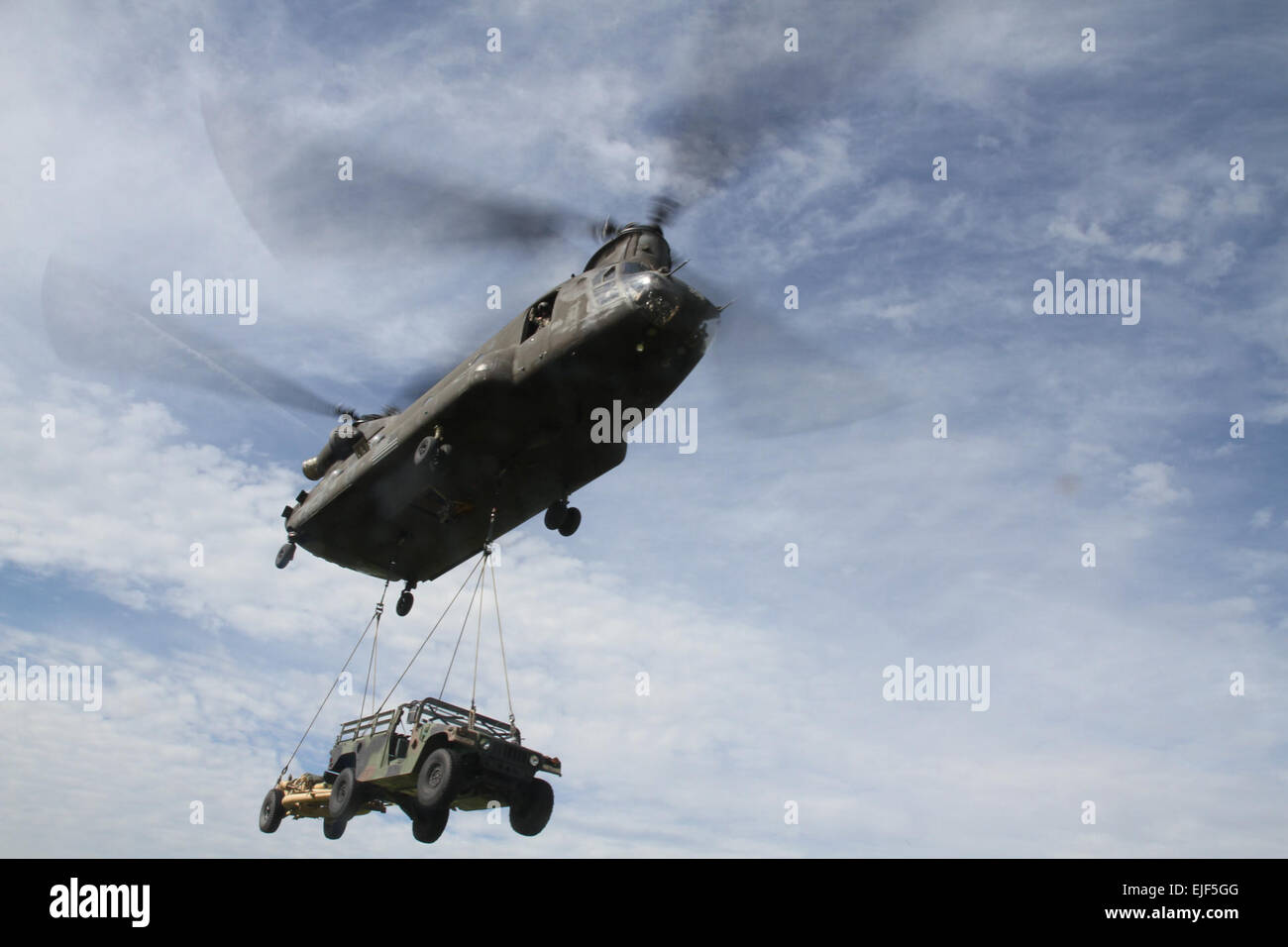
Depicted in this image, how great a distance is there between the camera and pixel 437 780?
17.3 m

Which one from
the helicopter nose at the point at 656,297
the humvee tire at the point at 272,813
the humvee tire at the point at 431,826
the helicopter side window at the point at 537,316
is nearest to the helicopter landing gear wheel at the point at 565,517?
the helicopter side window at the point at 537,316

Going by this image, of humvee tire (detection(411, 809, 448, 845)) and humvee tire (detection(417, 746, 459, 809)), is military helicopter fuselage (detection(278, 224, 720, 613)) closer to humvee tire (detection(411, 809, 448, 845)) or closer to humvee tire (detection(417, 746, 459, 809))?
humvee tire (detection(417, 746, 459, 809))

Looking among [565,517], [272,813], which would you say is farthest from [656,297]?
[272,813]

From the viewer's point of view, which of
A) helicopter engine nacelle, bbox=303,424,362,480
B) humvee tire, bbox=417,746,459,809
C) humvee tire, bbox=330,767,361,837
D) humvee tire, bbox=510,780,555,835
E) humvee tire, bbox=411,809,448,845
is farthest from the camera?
helicopter engine nacelle, bbox=303,424,362,480

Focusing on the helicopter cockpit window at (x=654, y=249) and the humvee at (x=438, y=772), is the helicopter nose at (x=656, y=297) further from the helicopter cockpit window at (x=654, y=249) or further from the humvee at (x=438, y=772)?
the humvee at (x=438, y=772)

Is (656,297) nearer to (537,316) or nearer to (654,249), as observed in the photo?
(654,249)

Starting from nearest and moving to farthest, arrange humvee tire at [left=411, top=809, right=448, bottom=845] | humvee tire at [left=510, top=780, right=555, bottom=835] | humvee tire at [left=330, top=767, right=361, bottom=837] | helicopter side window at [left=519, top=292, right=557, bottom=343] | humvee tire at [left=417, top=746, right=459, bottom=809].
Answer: humvee tire at [left=417, top=746, right=459, bottom=809], humvee tire at [left=411, top=809, right=448, bottom=845], humvee tire at [left=510, top=780, right=555, bottom=835], humvee tire at [left=330, top=767, right=361, bottom=837], helicopter side window at [left=519, top=292, right=557, bottom=343]

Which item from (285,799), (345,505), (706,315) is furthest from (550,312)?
(285,799)

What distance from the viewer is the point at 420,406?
21.0m

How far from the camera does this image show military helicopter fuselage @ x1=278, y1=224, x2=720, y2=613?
17.9 meters

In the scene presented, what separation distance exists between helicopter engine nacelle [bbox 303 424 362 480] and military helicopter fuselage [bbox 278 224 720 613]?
1.9 inches

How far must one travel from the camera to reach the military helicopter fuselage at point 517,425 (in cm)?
1789

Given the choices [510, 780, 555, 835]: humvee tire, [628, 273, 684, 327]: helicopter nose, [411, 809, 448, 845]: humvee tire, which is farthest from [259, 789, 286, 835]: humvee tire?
[628, 273, 684, 327]: helicopter nose
